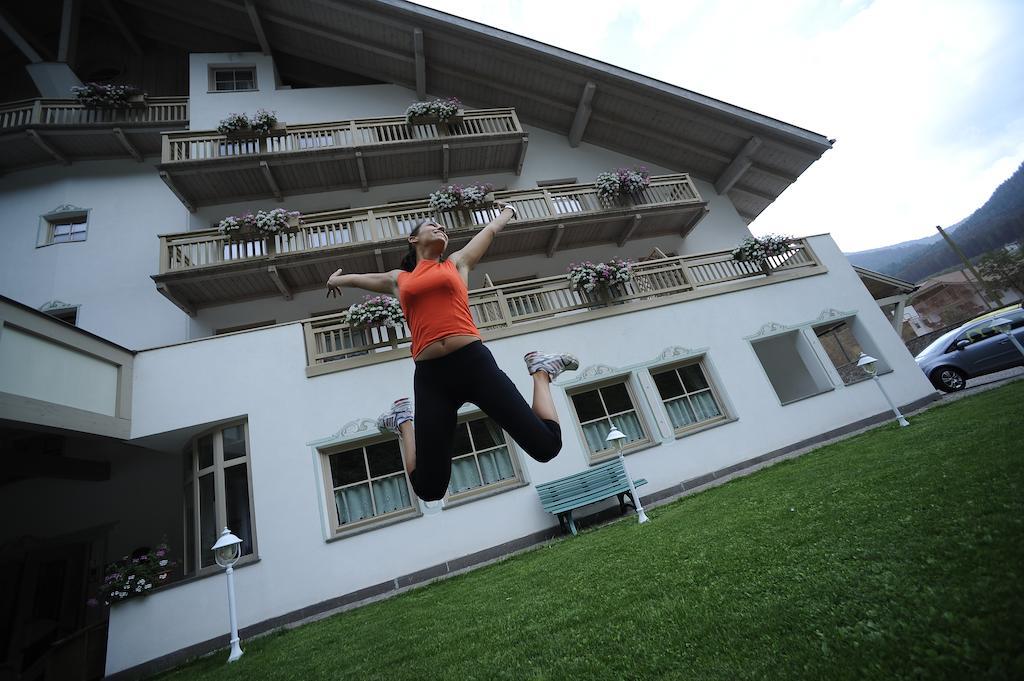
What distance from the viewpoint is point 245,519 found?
7.81 m

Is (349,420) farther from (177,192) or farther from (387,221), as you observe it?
(177,192)

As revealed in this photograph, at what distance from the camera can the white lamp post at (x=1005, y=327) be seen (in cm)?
1056

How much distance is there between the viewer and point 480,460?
347 inches

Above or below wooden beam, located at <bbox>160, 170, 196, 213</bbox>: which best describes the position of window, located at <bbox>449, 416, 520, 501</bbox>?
below

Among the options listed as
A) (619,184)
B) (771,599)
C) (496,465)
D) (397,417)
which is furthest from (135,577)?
(619,184)

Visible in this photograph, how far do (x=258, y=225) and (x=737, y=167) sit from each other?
14.7 metres

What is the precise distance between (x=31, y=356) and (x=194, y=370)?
7.20ft

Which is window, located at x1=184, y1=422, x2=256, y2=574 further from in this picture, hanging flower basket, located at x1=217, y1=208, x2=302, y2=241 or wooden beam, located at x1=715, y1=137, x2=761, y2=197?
wooden beam, located at x1=715, y1=137, x2=761, y2=197

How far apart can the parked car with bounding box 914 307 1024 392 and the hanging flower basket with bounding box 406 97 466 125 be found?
15276 millimetres

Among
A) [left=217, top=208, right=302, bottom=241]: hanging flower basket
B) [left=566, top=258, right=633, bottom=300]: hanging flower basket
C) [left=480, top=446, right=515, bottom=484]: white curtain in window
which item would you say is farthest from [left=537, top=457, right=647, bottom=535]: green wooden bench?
[left=217, top=208, right=302, bottom=241]: hanging flower basket

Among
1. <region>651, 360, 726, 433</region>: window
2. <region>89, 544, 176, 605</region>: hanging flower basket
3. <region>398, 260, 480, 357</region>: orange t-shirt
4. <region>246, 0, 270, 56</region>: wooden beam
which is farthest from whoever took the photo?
<region>246, 0, 270, 56</region>: wooden beam

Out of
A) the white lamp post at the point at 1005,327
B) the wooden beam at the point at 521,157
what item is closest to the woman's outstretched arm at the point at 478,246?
the wooden beam at the point at 521,157

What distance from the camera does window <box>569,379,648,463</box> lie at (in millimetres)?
9477

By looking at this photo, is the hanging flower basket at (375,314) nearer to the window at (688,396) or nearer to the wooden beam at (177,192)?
the window at (688,396)
